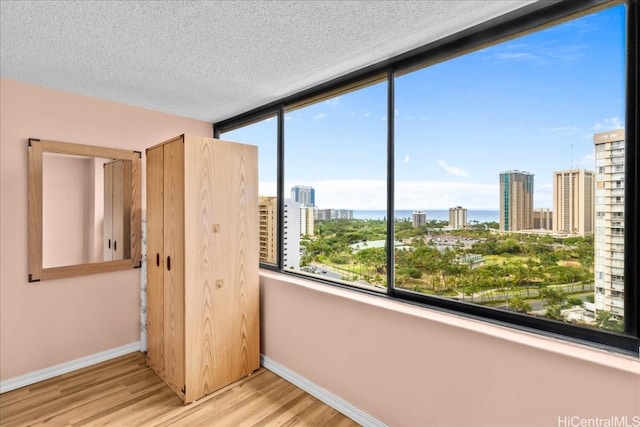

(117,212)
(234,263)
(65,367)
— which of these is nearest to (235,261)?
(234,263)

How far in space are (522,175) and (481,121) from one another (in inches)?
15.3

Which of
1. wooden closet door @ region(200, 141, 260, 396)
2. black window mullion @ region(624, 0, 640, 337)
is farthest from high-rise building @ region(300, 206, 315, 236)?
black window mullion @ region(624, 0, 640, 337)

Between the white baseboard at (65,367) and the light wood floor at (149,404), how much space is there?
0.16 ft

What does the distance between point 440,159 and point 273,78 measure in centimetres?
139

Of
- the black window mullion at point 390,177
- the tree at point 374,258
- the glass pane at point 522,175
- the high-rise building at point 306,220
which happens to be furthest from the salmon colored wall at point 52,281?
the glass pane at point 522,175

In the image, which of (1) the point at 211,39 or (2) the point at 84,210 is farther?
(2) the point at 84,210

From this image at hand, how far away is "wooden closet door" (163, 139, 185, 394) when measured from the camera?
6.94 ft

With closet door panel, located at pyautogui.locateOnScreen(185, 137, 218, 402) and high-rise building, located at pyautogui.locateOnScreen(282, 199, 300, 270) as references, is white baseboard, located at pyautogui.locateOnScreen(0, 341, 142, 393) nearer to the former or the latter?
closet door panel, located at pyautogui.locateOnScreen(185, 137, 218, 402)

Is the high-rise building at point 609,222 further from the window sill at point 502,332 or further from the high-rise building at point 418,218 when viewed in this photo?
the high-rise building at point 418,218

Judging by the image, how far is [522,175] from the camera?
152 cm

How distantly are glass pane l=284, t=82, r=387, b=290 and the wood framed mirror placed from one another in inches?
61.9

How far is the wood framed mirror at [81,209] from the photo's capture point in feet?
7.70

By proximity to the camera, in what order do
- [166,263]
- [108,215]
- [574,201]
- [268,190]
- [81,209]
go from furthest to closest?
[268,190], [108,215], [81,209], [166,263], [574,201]

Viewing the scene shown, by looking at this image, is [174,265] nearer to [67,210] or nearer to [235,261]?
[235,261]
